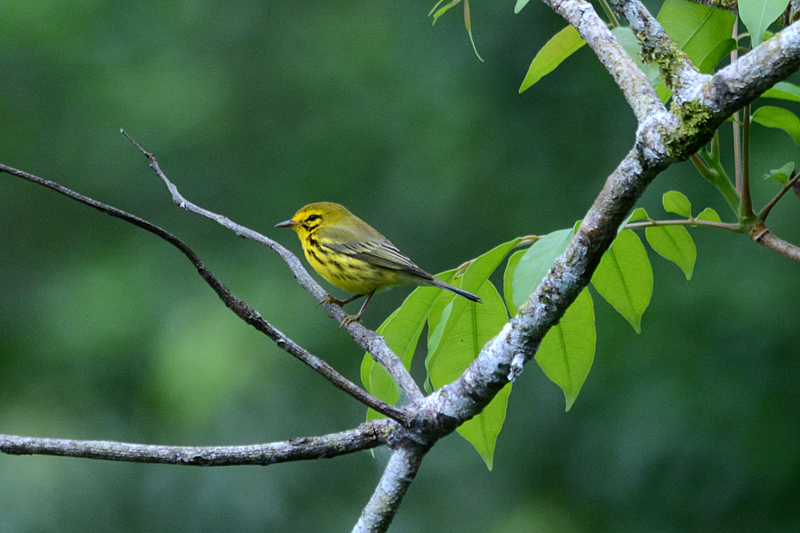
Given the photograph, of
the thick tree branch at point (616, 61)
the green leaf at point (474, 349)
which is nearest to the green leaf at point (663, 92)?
the thick tree branch at point (616, 61)

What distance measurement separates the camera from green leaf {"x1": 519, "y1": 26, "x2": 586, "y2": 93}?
162 centimetres

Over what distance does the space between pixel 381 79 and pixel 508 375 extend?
5.67m

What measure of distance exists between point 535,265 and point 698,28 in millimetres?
628

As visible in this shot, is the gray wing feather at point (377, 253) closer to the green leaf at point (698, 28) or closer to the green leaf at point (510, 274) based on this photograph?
the green leaf at point (510, 274)

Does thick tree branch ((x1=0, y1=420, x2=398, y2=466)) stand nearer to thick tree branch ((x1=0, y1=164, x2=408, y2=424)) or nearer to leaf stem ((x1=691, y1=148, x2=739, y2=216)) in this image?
A: thick tree branch ((x1=0, y1=164, x2=408, y2=424))

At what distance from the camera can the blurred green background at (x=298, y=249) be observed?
4.61 m

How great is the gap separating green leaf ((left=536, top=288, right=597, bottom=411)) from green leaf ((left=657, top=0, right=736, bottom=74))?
1.69ft

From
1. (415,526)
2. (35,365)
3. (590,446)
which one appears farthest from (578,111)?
(35,365)

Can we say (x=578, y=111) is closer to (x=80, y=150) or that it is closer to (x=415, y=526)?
(x=415, y=526)

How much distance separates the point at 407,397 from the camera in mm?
1429

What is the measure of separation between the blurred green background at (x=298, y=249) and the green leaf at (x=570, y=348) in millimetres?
3140

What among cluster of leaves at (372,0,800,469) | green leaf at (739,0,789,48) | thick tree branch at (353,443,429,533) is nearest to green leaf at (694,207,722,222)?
cluster of leaves at (372,0,800,469)

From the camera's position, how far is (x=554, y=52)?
1.65 m

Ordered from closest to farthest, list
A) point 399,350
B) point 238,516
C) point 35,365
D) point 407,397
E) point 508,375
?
point 508,375
point 407,397
point 399,350
point 238,516
point 35,365
